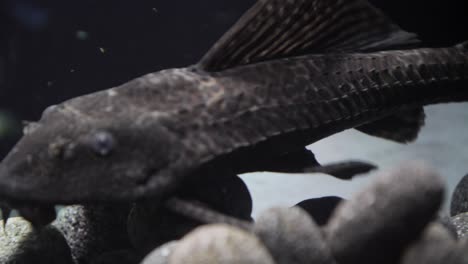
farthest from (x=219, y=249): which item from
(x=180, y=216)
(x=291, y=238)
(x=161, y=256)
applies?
(x=180, y=216)

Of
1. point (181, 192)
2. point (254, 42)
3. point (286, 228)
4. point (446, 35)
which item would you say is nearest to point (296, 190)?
point (446, 35)

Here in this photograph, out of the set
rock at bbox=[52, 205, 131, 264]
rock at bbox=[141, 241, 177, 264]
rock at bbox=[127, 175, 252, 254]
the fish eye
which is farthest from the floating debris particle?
rock at bbox=[141, 241, 177, 264]

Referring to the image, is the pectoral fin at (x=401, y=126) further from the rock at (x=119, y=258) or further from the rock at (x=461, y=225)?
the rock at (x=119, y=258)

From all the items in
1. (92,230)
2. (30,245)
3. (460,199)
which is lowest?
(460,199)

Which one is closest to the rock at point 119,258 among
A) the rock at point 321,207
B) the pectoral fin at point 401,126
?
the rock at point 321,207

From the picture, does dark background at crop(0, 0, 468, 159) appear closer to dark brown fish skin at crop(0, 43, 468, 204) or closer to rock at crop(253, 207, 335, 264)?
dark brown fish skin at crop(0, 43, 468, 204)

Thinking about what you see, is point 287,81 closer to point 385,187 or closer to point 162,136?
point 162,136

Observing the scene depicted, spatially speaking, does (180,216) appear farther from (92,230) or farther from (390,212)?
(390,212)
